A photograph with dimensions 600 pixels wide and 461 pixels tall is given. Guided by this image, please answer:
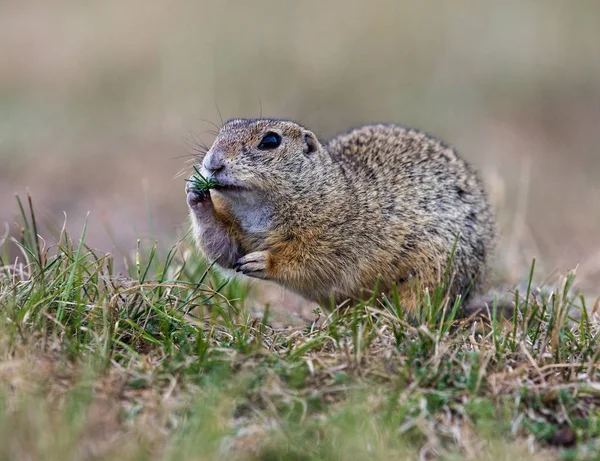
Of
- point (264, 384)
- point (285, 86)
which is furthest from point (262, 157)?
point (285, 86)

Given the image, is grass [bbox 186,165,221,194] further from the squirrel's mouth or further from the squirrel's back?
the squirrel's back

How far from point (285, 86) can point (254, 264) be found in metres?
6.93

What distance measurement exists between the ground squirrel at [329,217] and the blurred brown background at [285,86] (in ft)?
→ 10.8

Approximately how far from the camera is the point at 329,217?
508 centimetres

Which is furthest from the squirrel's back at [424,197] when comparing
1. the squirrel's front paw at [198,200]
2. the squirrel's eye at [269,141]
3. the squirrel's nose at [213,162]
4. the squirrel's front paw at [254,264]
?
the squirrel's nose at [213,162]

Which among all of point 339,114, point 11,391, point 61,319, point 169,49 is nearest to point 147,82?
point 169,49

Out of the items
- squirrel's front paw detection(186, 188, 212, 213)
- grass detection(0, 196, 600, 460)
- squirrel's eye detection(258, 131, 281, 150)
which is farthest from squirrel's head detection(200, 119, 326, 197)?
grass detection(0, 196, 600, 460)

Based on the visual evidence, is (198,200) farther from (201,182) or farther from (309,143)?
(309,143)

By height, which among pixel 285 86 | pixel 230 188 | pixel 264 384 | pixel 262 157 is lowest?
pixel 264 384

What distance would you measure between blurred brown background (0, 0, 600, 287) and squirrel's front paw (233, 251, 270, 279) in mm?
3674


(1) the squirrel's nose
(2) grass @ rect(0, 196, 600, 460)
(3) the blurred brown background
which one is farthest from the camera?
(3) the blurred brown background

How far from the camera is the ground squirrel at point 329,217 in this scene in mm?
4855

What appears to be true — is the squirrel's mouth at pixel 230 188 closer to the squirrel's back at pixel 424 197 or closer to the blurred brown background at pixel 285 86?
the squirrel's back at pixel 424 197

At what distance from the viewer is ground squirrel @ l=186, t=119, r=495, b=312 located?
4.86 m
